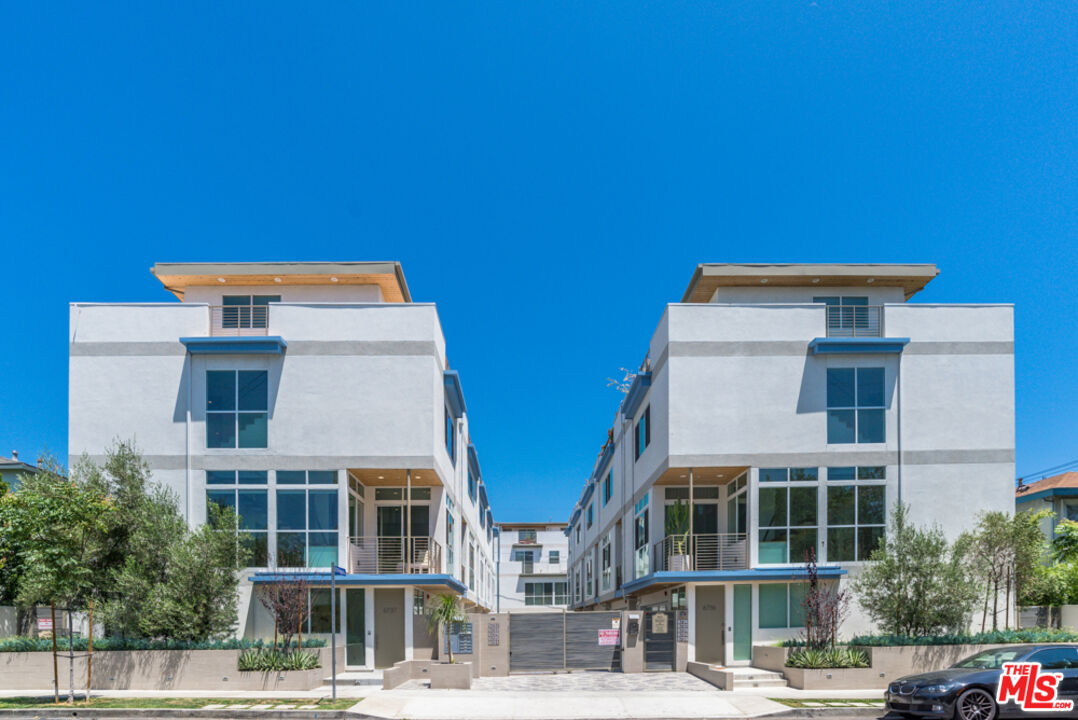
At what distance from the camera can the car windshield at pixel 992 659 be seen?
16500mm

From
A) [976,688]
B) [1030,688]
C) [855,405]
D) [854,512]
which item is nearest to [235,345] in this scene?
[855,405]

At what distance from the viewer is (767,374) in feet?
94.6

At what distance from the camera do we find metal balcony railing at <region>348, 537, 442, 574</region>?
2905cm

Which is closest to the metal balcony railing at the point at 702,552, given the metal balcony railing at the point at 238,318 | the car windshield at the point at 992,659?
the car windshield at the point at 992,659

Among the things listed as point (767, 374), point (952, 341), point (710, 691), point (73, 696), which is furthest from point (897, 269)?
point (73, 696)

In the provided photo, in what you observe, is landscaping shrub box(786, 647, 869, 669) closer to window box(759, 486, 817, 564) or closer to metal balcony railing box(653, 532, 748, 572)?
window box(759, 486, 817, 564)

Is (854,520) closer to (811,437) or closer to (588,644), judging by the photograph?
(811,437)

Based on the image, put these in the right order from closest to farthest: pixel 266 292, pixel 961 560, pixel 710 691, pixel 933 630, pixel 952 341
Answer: pixel 710 691 < pixel 933 630 < pixel 961 560 < pixel 952 341 < pixel 266 292

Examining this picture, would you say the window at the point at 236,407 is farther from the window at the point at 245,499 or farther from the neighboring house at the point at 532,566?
the neighboring house at the point at 532,566

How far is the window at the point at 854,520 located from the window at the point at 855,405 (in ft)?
5.18

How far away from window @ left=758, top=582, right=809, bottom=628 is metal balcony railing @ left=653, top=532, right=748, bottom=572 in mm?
1062

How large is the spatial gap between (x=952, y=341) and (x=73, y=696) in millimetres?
26564

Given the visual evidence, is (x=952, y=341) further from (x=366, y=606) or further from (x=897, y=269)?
(x=366, y=606)

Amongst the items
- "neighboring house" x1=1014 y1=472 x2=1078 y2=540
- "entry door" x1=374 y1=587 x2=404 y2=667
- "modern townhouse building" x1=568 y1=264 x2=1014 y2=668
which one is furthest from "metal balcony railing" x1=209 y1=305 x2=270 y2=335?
"neighboring house" x1=1014 y1=472 x2=1078 y2=540
